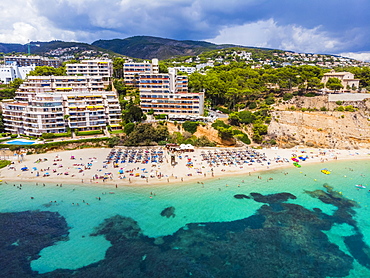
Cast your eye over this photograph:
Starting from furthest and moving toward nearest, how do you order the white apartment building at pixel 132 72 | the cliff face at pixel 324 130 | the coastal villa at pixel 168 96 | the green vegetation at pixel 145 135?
the white apartment building at pixel 132 72 → the coastal villa at pixel 168 96 → the cliff face at pixel 324 130 → the green vegetation at pixel 145 135

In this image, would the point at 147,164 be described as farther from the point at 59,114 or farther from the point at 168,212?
Result: the point at 59,114

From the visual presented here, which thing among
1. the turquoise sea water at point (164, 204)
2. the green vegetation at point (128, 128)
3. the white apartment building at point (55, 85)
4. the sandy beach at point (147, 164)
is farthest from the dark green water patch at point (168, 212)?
the white apartment building at point (55, 85)

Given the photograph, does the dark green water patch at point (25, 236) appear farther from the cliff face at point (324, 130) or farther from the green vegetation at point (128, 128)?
the cliff face at point (324, 130)

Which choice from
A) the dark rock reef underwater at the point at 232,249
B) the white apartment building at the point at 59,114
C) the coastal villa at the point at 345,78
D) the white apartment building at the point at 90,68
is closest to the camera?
the dark rock reef underwater at the point at 232,249

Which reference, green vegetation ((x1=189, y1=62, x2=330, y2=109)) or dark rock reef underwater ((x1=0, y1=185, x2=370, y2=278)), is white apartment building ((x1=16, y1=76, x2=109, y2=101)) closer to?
green vegetation ((x1=189, y1=62, x2=330, y2=109))

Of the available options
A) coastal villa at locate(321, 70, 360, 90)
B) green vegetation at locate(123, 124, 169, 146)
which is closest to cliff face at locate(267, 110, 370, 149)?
coastal villa at locate(321, 70, 360, 90)

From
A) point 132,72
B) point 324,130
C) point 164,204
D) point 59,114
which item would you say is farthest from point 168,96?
point 324,130

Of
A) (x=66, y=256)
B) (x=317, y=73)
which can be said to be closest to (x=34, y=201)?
(x=66, y=256)
